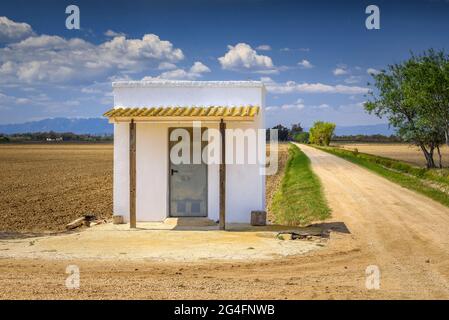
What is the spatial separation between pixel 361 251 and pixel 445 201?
30.3ft

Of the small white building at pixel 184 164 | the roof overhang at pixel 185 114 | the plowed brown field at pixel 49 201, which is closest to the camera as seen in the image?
the roof overhang at pixel 185 114

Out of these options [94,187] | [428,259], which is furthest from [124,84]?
[94,187]

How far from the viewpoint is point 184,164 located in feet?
49.5

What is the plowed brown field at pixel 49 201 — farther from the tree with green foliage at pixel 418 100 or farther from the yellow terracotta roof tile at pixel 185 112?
the tree with green foliage at pixel 418 100

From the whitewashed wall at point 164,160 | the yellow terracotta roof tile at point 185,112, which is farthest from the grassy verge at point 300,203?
the yellow terracotta roof tile at point 185,112

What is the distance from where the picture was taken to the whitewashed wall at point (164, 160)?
14914 mm

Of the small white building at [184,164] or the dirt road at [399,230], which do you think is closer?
the dirt road at [399,230]

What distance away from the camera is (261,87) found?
49.4ft

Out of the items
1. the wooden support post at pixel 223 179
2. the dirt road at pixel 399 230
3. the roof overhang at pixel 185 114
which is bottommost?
the dirt road at pixel 399 230

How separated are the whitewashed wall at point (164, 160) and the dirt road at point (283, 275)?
2.54 meters

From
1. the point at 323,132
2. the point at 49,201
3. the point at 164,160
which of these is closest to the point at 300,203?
the point at 164,160

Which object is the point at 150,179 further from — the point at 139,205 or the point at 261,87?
the point at 261,87

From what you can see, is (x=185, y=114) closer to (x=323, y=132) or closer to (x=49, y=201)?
(x=49, y=201)

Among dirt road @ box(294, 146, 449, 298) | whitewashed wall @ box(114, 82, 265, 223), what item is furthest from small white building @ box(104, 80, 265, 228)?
dirt road @ box(294, 146, 449, 298)
